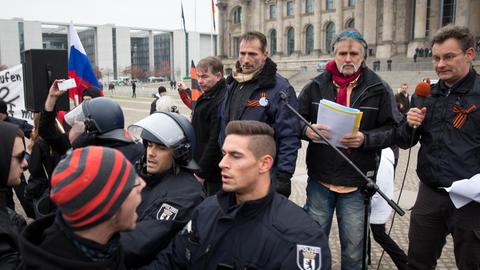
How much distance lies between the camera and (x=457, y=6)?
42.3m

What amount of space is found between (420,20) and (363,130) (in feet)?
149

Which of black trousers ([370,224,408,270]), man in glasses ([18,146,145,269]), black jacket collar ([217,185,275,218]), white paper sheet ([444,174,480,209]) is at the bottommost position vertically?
black trousers ([370,224,408,270])

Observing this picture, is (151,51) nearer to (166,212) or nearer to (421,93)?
(421,93)

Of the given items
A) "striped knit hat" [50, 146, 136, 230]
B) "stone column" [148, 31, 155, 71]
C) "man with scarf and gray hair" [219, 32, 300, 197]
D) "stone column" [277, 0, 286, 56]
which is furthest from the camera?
"stone column" [148, 31, 155, 71]

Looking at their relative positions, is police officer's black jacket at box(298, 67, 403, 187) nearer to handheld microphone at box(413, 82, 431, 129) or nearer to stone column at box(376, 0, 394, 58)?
handheld microphone at box(413, 82, 431, 129)

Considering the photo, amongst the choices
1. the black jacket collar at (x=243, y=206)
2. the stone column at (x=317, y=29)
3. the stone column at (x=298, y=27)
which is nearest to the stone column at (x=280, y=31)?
the stone column at (x=298, y=27)

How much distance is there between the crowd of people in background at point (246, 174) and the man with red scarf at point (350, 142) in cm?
1

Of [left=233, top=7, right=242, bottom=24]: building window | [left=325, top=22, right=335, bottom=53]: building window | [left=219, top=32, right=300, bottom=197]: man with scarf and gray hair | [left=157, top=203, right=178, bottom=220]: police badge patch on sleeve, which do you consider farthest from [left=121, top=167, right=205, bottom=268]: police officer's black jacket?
[left=233, top=7, right=242, bottom=24]: building window

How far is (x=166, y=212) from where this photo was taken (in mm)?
2621

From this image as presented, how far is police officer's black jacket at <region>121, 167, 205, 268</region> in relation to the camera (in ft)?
7.93

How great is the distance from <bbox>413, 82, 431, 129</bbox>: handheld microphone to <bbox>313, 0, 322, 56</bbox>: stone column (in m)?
59.3

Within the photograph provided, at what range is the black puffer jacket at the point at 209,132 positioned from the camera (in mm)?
4480

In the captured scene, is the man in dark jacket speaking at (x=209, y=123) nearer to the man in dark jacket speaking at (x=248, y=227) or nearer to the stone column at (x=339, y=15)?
the man in dark jacket speaking at (x=248, y=227)

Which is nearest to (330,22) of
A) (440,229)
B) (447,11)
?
(447,11)
